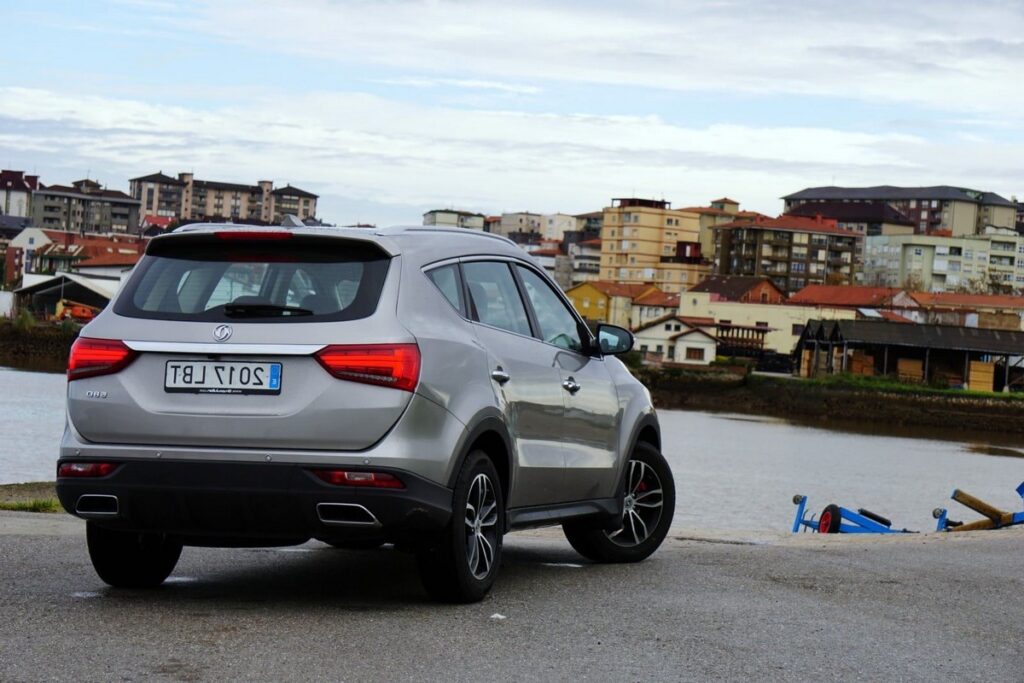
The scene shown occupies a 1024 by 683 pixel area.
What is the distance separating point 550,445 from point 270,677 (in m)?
2.94

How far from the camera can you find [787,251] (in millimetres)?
174500

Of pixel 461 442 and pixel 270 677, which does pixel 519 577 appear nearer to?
pixel 461 442

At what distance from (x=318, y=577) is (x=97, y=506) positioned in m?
1.73

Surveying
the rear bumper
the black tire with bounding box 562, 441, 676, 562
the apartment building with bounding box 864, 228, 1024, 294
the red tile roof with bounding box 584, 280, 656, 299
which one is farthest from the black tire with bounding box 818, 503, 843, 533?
the apartment building with bounding box 864, 228, 1024, 294

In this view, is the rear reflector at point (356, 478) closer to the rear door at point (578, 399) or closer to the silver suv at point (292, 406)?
the silver suv at point (292, 406)

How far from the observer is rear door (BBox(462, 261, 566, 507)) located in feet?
23.6

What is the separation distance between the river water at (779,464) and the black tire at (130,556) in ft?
20.9

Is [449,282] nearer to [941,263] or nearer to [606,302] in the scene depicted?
[606,302]

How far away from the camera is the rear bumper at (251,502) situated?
614 centimetres

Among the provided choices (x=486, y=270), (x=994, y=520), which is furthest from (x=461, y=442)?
(x=994, y=520)

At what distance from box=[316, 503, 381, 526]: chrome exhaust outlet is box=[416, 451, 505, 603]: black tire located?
471mm

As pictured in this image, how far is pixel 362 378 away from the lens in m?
6.19

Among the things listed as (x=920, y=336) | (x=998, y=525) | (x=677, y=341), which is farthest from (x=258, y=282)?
(x=677, y=341)

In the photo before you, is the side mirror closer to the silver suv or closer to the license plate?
the silver suv
